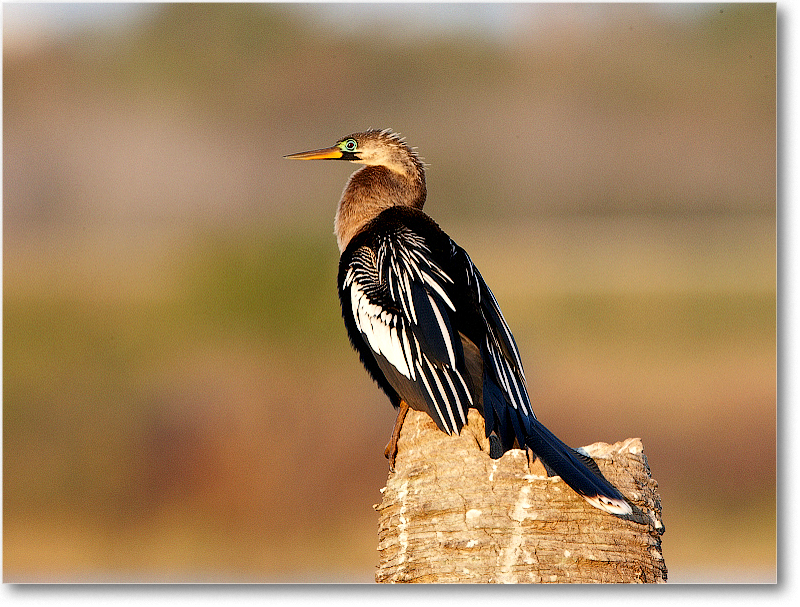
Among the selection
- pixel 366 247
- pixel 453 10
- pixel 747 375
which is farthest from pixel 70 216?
pixel 747 375

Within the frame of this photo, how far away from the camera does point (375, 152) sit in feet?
16.9

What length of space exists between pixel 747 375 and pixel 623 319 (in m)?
1.19

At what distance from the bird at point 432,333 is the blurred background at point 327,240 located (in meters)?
0.86

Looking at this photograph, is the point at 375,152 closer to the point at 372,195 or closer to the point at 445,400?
the point at 372,195

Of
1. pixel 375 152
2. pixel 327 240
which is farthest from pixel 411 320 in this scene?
pixel 327 240

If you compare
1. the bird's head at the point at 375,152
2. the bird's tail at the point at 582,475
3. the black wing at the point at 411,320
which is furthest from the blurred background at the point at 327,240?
the bird's tail at the point at 582,475

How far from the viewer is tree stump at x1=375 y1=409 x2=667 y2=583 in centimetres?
336

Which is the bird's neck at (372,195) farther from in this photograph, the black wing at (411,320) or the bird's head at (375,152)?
the black wing at (411,320)

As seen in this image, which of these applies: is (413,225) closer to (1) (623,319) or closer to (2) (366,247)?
(2) (366,247)

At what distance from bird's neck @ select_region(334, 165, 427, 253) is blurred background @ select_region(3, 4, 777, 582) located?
368 millimetres

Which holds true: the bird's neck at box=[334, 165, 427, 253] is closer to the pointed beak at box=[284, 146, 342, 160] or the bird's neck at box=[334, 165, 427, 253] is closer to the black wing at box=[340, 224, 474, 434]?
the pointed beak at box=[284, 146, 342, 160]

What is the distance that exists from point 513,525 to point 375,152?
2388 millimetres

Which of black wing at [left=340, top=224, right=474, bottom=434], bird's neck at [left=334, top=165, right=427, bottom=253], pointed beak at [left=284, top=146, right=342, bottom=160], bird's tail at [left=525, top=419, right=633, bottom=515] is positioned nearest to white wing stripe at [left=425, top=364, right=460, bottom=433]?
black wing at [left=340, top=224, right=474, bottom=434]

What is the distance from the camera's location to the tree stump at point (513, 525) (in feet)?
11.0
